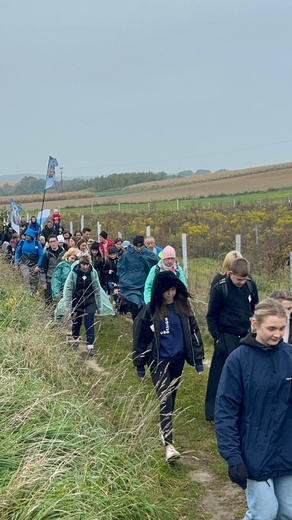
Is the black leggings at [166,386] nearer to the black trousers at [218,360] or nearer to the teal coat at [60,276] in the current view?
the black trousers at [218,360]

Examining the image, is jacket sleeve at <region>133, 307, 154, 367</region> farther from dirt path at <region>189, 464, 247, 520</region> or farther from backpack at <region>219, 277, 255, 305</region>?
dirt path at <region>189, 464, 247, 520</region>

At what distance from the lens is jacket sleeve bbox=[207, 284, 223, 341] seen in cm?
663

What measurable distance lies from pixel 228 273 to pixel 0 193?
117 m

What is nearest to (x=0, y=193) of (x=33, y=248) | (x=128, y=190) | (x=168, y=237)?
(x=128, y=190)

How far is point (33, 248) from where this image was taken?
573 inches

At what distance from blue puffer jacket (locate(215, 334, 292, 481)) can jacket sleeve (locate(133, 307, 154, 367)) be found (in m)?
2.19

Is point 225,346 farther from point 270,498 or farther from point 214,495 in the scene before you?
point 270,498

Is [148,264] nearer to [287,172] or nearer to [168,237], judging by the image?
[168,237]

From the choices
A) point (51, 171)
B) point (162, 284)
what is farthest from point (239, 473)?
point (51, 171)

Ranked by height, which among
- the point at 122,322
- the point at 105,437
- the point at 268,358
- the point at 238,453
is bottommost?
the point at 122,322

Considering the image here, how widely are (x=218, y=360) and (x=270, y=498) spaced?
312 centimetres

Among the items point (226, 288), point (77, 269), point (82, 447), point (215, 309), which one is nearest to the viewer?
point (82, 447)

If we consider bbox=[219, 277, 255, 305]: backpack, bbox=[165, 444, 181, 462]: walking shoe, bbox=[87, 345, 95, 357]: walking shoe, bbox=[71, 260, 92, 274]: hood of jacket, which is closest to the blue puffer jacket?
bbox=[165, 444, 181, 462]: walking shoe

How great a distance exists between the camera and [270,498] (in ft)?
12.9
